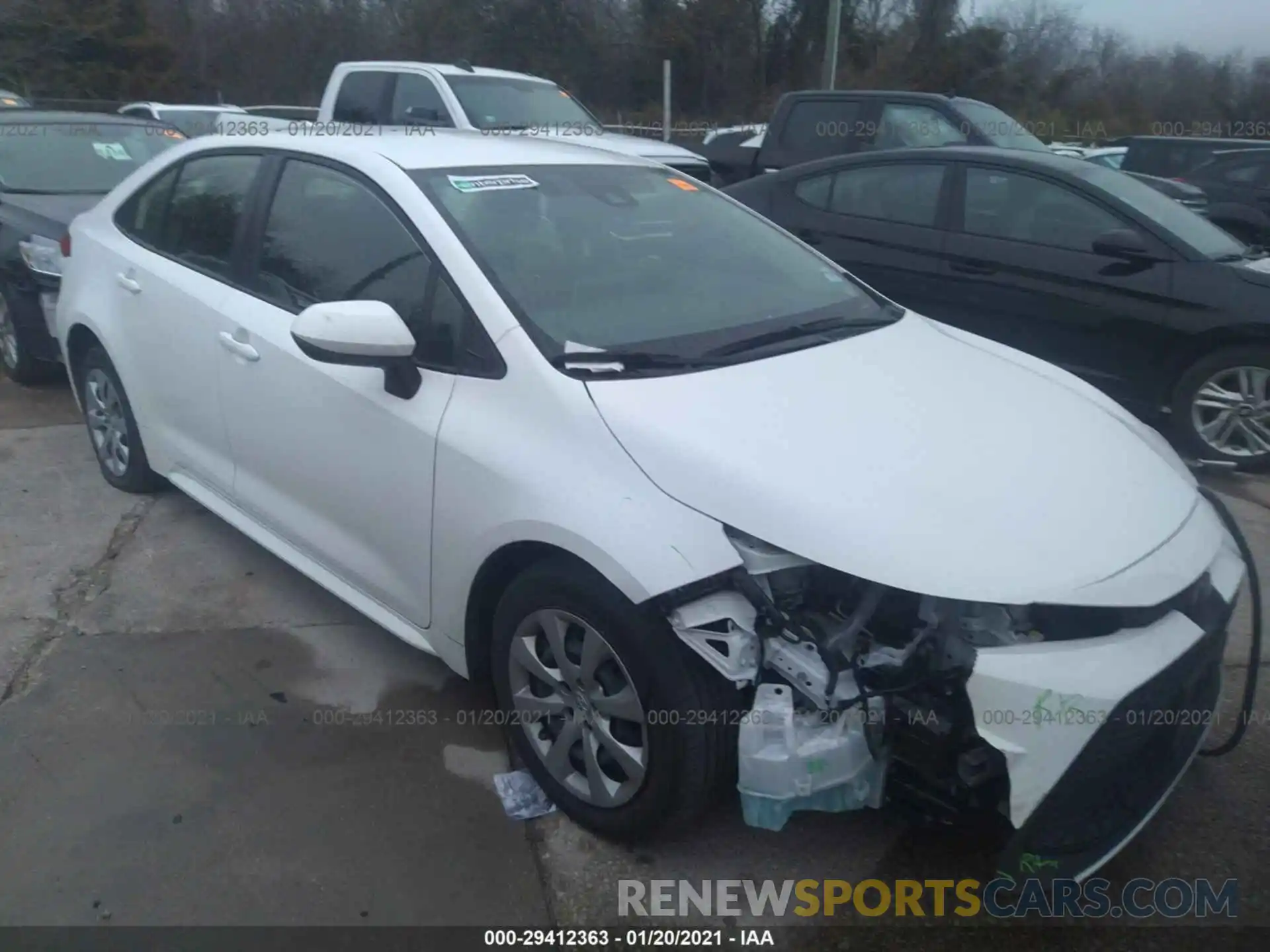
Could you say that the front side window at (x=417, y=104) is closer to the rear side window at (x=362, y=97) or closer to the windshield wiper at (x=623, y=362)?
the rear side window at (x=362, y=97)

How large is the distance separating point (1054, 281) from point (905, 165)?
1229 millimetres

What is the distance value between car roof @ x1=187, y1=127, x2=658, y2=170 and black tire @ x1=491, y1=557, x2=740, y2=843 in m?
1.47

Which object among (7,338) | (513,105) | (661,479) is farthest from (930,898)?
(513,105)

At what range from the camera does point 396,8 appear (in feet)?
99.3

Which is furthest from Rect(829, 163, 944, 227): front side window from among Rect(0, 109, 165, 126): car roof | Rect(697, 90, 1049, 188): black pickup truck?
Rect(0, 109, 165, 126): car roof

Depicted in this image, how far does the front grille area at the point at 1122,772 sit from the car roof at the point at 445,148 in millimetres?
2423

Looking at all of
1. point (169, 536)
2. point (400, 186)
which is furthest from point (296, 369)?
point (169, 536)

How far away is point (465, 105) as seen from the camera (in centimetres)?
956

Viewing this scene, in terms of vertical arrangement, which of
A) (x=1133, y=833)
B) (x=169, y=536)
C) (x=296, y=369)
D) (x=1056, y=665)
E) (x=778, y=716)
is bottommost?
(x=169, y=536)

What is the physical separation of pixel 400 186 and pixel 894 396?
1.58 meters

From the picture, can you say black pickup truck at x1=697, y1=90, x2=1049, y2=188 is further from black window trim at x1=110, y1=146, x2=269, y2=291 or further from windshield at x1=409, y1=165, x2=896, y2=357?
black window trim at x1=110, y1=146, x2=269, y2=291

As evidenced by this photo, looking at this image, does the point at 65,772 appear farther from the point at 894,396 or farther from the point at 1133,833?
the point at 1133,833

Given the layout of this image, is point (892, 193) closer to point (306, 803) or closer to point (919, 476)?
point (919, 476)

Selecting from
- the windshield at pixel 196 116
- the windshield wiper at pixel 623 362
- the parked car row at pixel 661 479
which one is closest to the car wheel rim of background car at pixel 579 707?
the parked car row at pixel 661 479
